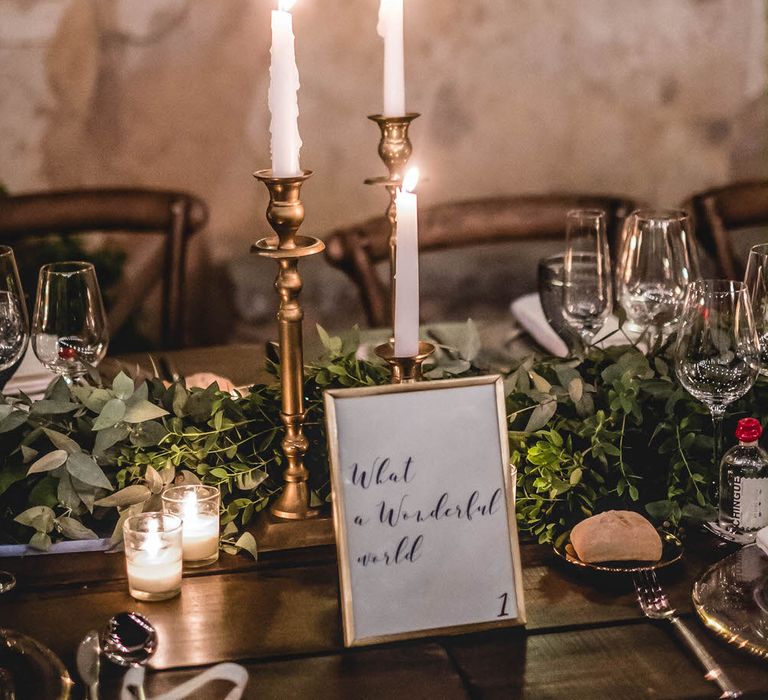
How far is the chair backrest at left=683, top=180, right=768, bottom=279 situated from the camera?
7.84 feet

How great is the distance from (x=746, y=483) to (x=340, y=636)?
0.43 meters

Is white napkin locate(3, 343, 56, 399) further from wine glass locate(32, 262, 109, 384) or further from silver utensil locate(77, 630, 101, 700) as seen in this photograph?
silver utensil locate(77, 630, 101, 700)

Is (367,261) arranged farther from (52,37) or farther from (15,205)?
(52,37)

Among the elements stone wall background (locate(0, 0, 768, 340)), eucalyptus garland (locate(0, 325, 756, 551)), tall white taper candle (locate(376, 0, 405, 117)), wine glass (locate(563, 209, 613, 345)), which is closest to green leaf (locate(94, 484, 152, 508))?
eucalyptus garland (locate(0, 325, 756, 551))

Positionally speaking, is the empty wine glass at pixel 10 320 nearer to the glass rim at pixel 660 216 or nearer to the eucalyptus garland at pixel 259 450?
the eucalyptus garland at pixel 259 450

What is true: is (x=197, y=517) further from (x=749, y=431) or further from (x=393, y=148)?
(x=749, y=431)

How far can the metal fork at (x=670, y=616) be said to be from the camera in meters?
0.84

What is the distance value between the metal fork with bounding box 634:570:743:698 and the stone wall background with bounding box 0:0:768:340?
208cm

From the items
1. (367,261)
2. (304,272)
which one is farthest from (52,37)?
(367,261)

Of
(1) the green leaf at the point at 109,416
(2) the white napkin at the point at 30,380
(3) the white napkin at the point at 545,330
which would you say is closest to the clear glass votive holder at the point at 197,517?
(1) the green leaf at the point at 109,416

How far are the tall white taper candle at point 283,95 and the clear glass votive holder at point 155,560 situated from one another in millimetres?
344

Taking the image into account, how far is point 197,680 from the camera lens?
2.76 ft

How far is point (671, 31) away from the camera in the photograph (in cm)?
296

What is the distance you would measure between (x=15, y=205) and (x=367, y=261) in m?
0.81
